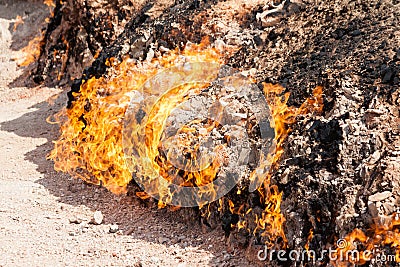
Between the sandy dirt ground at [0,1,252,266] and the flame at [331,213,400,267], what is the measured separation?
1463 mm

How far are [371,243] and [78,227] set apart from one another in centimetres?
411

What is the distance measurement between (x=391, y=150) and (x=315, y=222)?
1.13 m

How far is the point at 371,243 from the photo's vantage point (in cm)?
539

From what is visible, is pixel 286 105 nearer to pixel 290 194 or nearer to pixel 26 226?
pixel 290 194

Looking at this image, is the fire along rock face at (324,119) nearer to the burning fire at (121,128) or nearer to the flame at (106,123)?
the burning fire at (121,128)

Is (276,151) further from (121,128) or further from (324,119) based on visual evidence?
(121,128)

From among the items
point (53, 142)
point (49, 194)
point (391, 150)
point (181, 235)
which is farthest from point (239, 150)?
point (53, 142)

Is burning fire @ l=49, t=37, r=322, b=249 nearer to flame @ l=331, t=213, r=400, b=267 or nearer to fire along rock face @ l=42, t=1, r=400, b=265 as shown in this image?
fire along rock face @ l=42, t=1, r=400, b=265

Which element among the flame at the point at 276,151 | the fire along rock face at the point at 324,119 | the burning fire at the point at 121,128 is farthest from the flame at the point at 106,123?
the flame at the point at 276,151

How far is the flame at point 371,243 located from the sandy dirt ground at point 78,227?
1463 millimetres

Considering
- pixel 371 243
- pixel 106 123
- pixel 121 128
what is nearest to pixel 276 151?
pixel 371 243

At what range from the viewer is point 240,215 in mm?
6891

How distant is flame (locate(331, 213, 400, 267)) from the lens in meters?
5.30

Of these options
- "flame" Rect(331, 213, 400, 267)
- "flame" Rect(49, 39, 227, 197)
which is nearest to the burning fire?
"flame" Rect(49, 39, 227, 197)
